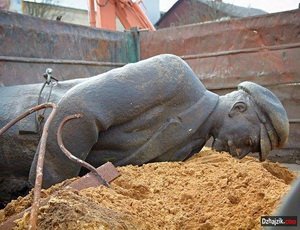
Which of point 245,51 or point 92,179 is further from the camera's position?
point 245,51

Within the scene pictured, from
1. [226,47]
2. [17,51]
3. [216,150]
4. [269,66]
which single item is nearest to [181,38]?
[226,47]

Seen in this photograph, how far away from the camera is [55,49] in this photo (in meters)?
4.36

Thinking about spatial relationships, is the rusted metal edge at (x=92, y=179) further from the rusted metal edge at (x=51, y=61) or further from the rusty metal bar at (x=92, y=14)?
the rusty metal bar at (x=92, y=14)

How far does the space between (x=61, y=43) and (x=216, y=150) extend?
7.27 feet

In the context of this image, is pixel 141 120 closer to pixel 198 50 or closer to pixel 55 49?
pixel 55 49

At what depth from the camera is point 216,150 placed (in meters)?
2.77

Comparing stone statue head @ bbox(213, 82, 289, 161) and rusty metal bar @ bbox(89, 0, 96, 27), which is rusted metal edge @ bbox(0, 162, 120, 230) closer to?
stone statue head @ bbox(213, 82, 289, 161)

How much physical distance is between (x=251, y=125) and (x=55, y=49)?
88.6 inches

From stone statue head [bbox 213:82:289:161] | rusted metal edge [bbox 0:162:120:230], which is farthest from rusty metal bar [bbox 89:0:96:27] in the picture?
rusted metal edge [bbox 0:162:120:230]

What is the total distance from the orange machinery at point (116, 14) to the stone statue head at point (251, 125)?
3.86 m

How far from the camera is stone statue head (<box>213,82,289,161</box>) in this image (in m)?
2.72

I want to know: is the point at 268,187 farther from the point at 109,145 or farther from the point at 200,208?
the point at 109,145

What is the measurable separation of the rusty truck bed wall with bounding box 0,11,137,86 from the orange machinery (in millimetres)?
1197

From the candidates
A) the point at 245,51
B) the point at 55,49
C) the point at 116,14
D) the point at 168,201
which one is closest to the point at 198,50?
the point at 245,51
